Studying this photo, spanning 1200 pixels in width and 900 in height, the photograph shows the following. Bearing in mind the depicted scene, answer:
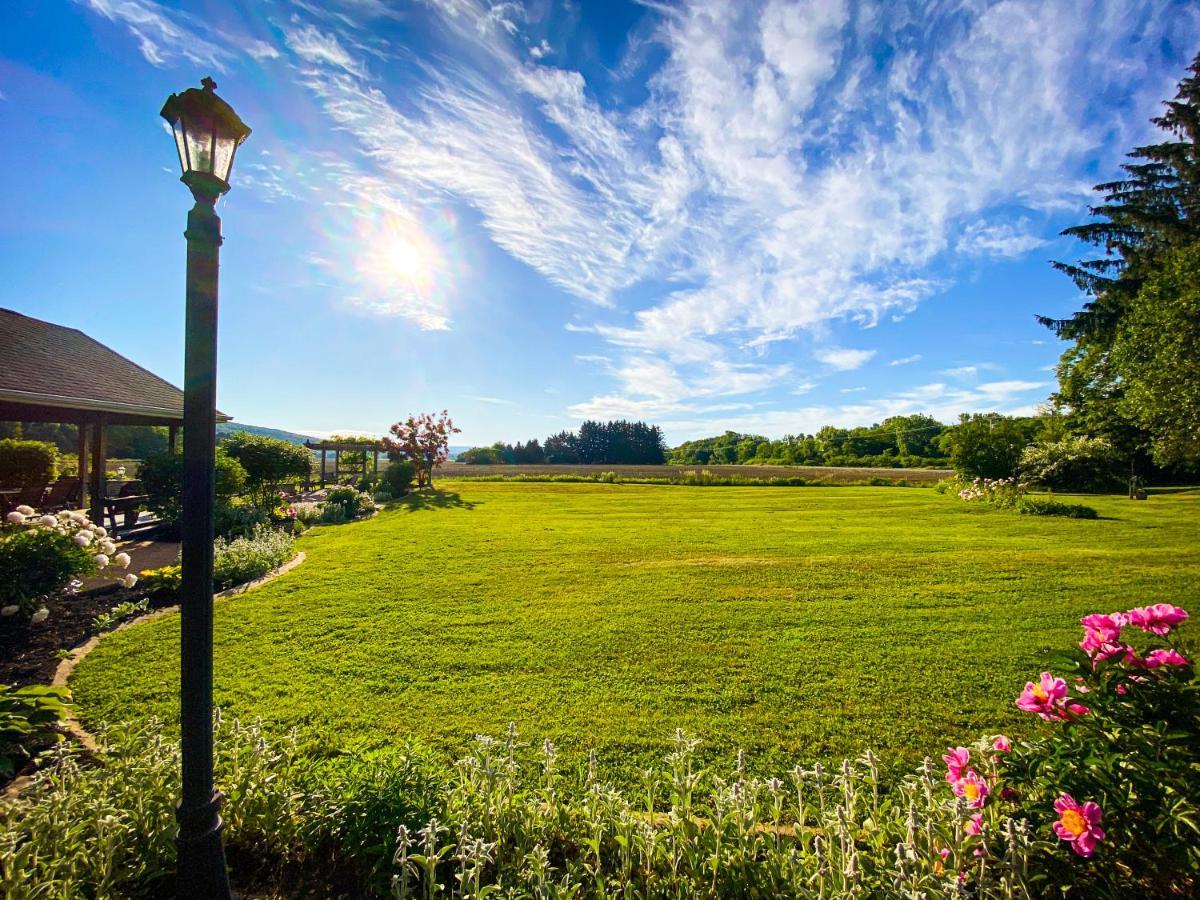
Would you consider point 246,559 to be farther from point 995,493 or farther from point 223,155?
Answer: point 995,493

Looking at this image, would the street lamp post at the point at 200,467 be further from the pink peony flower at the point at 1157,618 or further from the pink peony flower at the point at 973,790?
the pink peony flower at the point at 1157,618

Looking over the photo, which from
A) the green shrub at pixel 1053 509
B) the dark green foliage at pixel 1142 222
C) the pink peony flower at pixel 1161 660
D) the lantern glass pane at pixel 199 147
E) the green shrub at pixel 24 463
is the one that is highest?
the dark green foliage at pixel 1142 222

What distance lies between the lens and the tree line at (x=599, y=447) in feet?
177

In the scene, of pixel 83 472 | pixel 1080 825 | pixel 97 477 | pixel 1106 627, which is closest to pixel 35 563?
pixel 97 477

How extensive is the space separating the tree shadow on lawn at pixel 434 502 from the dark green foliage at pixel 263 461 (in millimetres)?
3823

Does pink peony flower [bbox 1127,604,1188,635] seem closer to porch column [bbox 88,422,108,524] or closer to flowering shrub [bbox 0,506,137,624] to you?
flowering shrub [bbox 0,506,137,624]

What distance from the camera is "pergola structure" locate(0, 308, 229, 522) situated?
918cm

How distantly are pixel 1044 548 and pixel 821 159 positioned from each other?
28.1 feet

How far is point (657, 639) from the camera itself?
5102 millimetres

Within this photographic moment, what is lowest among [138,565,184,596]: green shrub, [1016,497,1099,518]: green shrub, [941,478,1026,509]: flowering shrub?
[138,565,184,596]: green shrub

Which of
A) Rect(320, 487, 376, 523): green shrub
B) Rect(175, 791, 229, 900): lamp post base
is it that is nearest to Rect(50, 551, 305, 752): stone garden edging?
Rect(175, 791, 229, 900): lamp post base

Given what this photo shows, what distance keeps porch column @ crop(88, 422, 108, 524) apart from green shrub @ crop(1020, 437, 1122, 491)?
31.0 m

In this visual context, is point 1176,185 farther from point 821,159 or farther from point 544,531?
point 544,531

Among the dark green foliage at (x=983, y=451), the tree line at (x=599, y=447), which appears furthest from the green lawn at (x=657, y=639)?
the tree line at (x=599, y=447)
